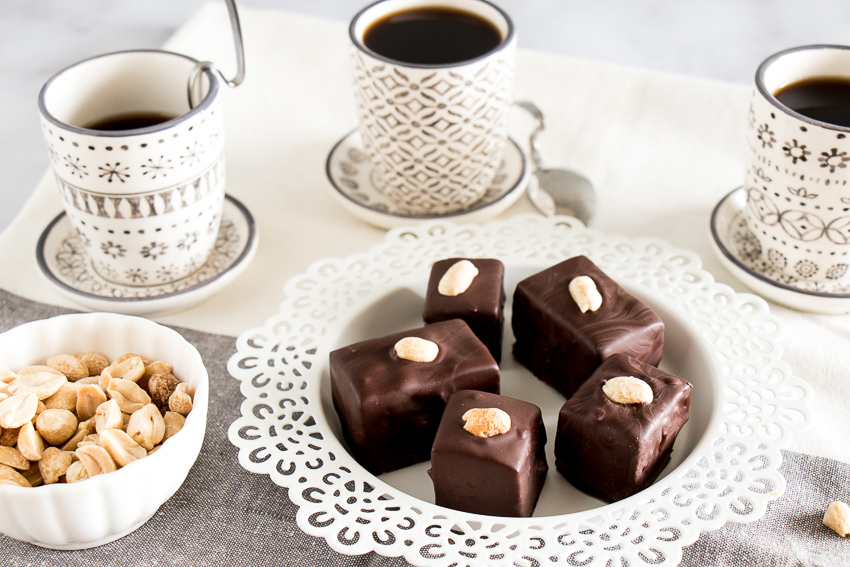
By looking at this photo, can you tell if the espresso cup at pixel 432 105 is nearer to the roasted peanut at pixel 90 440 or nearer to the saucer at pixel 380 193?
the saucer at pixel 380 193

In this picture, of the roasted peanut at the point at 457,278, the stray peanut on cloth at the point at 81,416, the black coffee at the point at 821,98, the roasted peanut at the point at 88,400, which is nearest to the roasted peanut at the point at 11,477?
the stray peanut on cloth at the point at 81,416

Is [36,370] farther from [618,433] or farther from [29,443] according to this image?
[618,433]

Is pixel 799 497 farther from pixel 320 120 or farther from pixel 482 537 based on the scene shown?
pixel 320 120

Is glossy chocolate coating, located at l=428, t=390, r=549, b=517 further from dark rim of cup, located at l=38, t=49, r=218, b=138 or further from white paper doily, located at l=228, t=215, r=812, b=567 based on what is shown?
dark rim of cup, located at l=38, t=49, r=218, b=138

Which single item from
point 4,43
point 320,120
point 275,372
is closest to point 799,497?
point 275,372

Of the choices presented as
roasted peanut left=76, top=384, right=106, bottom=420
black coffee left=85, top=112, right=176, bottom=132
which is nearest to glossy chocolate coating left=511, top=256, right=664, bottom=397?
roasted peanut left=76, top=384, right=106, bottom=420

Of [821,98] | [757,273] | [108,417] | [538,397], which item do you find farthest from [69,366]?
[821,98]
